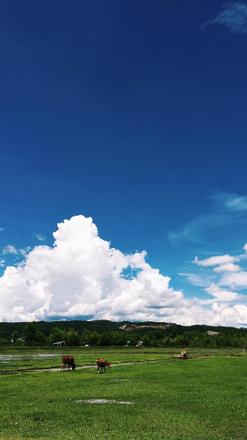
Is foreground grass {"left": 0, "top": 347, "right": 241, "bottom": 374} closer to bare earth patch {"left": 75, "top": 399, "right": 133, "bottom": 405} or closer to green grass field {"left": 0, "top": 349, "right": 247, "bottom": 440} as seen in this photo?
green grass field {"left": 0, "top": 349, "right": 247, "bottom": 440}

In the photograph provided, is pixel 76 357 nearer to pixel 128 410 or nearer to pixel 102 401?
pixel 102 401

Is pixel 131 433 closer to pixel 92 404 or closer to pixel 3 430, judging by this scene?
pixel 3 430

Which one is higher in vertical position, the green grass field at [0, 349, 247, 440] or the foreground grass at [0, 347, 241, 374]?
the foreground grass at [0, 347, 241, 374]

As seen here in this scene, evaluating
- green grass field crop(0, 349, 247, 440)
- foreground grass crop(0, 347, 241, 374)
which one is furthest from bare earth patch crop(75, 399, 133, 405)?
foreground grass crop(0, 347, 241, 374)

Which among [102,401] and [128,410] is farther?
[102,401]

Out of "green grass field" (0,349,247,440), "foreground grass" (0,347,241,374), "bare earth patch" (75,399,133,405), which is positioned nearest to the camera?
"green grass field" (0,349,247,440)

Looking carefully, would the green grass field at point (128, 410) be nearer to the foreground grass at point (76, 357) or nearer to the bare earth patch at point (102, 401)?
the bare earth patch at point (102, 401)

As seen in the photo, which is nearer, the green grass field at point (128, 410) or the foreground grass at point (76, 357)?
the green grass field at point (128, 410)

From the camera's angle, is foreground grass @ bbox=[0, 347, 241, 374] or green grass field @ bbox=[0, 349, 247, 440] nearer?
green grass field @ bbox=[0, 349, 247, 440]

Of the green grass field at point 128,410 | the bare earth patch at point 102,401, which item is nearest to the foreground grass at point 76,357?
the green grass field at point 128,410

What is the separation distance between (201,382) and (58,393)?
46.0 feet

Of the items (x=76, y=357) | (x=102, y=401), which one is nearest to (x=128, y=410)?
(x=102, y=401)

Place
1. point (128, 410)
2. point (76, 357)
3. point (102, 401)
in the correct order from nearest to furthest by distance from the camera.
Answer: point (128, 410)
point (102, 401)
point (76, 357)

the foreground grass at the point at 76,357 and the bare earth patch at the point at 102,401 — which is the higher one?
the foreground grass at the point at 76,357
